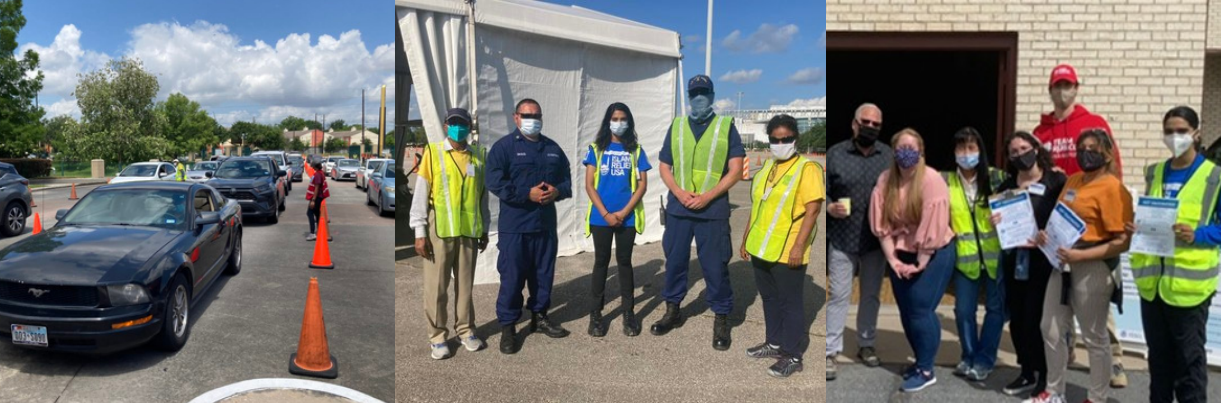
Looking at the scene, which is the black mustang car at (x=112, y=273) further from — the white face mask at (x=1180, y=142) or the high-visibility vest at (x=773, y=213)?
the white face mask at (x=1180, y=142)

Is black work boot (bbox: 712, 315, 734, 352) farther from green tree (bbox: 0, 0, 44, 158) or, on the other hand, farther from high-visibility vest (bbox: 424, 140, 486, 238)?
green tree (bbox: 0, 0, 44, 158)

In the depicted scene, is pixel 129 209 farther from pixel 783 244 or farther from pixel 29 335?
pixel 783 244

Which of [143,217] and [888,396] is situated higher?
[143,217]

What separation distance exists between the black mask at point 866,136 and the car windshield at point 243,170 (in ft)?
32.3

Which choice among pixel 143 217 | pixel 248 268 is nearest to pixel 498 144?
pixel 143 217

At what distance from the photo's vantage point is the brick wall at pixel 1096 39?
3404 millimetres

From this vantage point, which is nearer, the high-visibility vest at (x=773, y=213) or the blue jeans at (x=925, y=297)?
the high-visibility vest at (x=773, y=213)

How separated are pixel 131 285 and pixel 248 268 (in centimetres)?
314

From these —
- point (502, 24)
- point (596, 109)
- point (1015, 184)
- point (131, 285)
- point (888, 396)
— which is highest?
point (502, 24)

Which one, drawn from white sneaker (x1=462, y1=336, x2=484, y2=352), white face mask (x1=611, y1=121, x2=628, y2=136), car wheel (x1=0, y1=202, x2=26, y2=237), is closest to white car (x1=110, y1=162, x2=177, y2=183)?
car wheel (x1=0, y1=202, x2=26, y2=237)

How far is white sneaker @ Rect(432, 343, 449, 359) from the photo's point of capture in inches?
105

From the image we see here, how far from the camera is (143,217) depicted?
5.18m

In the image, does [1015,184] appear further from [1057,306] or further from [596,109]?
[596,109]

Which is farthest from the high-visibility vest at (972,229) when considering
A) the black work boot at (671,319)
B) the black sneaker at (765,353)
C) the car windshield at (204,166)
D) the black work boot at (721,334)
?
the car windshield at (204,166)
